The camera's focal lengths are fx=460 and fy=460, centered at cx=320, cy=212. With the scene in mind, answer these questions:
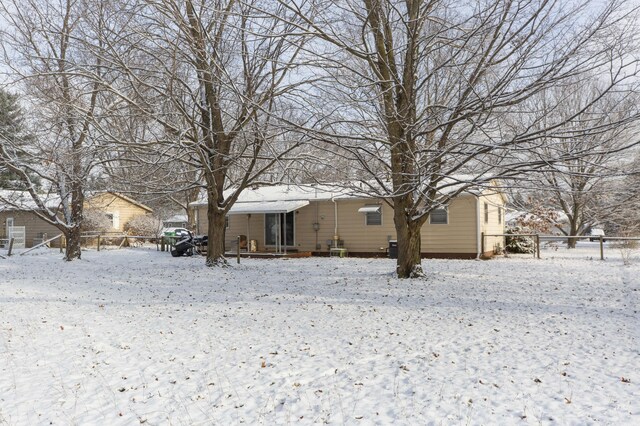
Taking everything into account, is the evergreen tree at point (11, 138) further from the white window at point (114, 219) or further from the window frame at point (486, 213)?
the window frame at point (486, 213)

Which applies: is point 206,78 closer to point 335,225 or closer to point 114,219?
point 335,225

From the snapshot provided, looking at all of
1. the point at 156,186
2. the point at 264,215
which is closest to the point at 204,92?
the point at 156,186

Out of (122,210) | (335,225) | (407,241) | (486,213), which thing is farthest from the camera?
(122,210)

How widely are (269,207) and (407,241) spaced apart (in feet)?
32.4

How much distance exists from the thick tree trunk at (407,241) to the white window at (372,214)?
7.28 meters

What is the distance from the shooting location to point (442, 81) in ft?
39.7

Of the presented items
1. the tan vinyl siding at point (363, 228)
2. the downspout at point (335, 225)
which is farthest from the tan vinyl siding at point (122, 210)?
the downspout at point (335, 225)

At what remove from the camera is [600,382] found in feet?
14.3

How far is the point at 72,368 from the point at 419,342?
404 centimetres

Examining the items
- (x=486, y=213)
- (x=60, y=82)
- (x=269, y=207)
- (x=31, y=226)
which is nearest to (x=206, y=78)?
(x=60, y=82)

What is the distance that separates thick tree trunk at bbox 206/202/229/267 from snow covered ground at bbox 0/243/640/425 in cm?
468

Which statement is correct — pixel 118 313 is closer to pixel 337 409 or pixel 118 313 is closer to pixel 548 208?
pixel 337 409

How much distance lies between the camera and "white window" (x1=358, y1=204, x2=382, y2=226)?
1905cm

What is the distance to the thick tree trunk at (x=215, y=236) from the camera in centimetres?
1484
